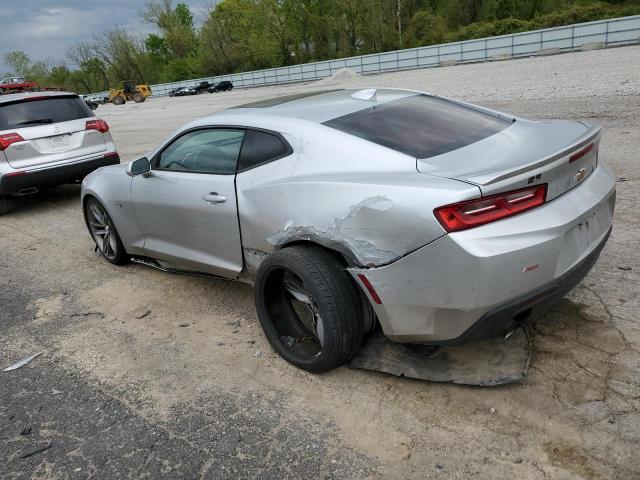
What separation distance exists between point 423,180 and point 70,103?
688 centimetres

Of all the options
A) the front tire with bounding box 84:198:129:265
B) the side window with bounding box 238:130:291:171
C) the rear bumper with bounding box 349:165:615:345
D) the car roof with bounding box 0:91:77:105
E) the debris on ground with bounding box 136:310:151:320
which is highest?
the car roof with bounding box 0:91:77:105

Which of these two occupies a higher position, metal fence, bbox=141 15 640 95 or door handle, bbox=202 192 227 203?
door handle, bbox=202 192 227 203

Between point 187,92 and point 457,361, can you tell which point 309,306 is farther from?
point 187,92

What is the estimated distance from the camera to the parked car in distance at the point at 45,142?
7.08 meters

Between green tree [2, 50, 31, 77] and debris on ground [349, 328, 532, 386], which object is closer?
debris on ground [349, 328, 532, 386]

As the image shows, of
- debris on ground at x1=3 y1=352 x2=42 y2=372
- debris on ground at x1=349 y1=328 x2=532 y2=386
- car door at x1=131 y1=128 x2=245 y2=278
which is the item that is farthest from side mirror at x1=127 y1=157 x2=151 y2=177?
debris on ground at x1=349 y1=328 x2=532 y2=386

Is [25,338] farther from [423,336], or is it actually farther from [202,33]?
[202,33]

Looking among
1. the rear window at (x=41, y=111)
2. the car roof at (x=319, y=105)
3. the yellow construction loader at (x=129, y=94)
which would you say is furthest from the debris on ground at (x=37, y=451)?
the yellow construction loader at (x=129, y=94)

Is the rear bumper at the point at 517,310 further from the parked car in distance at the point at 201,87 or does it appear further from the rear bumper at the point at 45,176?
the parked car in distance at the point at 201,87

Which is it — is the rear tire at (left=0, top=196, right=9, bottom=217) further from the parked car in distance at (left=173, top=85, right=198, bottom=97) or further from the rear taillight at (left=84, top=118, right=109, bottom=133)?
the parked car in distance at (left=173, top=85, right=198, bottom=97)

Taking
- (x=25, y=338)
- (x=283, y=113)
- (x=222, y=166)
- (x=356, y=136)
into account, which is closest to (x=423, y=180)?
(x=356, y=136)

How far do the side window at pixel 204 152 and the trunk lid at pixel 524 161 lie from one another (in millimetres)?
1365

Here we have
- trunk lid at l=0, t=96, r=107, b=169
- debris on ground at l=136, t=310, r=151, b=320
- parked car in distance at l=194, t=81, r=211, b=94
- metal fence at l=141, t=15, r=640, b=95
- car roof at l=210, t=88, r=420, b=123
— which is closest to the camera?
car roof at l=210, t=88, r=420, b=123

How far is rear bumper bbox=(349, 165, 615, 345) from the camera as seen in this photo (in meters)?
2.33
